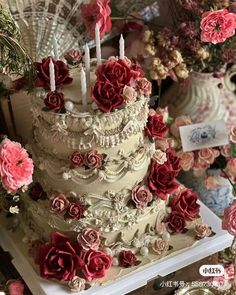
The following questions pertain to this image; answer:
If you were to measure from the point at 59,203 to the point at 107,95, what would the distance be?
223 mm

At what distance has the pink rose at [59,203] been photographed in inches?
43.8

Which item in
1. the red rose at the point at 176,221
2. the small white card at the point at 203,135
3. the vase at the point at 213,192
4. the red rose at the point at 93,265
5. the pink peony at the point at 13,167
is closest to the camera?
the pink peony at the point at 13,167

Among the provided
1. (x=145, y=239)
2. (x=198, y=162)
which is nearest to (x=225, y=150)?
(x=198, y=162)

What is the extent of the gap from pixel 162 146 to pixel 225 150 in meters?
0.21

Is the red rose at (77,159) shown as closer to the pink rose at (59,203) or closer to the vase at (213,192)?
the pink rose at (59,203)

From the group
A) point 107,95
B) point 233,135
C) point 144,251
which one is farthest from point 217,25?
point 144,251

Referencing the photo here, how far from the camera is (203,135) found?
136 centimetres

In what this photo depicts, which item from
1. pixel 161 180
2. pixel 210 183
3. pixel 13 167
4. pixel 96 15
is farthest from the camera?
pixel 210 183

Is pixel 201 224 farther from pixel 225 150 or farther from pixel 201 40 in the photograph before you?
pixel 201 40

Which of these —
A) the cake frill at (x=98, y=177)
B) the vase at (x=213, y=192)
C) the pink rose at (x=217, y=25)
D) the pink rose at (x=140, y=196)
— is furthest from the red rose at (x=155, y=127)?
the vase at (x=213, y=192)

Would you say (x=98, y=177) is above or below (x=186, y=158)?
above

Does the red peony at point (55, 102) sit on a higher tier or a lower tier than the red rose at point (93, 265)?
higher

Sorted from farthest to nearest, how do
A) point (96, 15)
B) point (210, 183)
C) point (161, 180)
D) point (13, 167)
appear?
point (210, 183) < point (96, 15) < point (161, 180) < point (13, 167)

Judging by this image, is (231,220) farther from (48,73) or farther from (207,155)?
(48,73)
